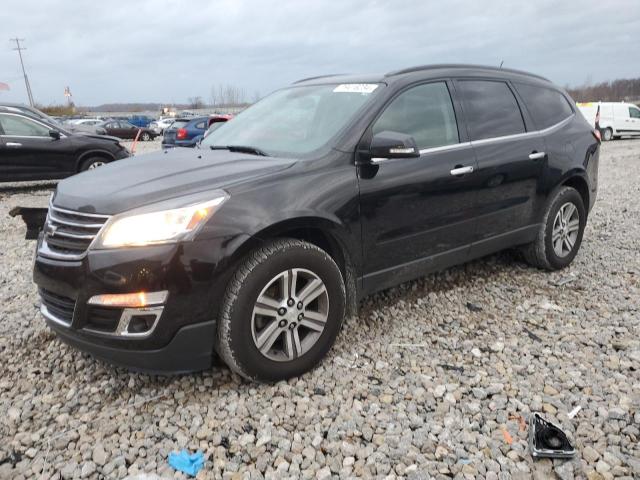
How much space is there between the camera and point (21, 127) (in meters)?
9.84

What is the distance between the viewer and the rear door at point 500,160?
3.71m

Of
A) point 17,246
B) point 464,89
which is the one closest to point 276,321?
point 464,89

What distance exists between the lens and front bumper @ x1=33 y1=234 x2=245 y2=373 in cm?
232

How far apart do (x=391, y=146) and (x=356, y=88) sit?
758mm

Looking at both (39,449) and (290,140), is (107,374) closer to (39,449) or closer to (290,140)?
(39,449)

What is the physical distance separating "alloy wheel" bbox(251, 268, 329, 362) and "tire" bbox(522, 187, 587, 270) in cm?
246

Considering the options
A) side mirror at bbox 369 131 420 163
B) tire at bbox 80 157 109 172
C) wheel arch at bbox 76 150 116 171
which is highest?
side mirror at bbox 369 131 420 163

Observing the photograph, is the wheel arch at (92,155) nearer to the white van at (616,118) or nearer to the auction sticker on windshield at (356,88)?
the auction sticker on windshield at (356,88)

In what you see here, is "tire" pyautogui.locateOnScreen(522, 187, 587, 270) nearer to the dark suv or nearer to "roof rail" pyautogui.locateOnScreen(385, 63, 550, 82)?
the dark suv

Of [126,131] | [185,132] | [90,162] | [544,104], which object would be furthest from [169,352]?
[126,131]

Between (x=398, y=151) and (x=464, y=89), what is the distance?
4.12ft

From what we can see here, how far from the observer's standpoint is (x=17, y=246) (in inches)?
236

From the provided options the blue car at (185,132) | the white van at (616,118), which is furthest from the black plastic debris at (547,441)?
the white van at (616,118)

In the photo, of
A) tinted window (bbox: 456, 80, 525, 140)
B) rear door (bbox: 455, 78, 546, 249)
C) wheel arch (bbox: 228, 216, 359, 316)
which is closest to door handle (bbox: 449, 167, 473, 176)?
rear door (bbox: 455, 78, 546, 249)
